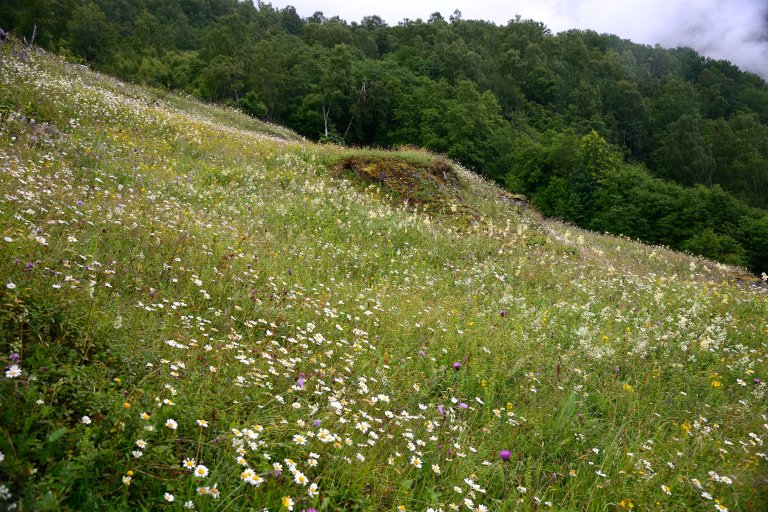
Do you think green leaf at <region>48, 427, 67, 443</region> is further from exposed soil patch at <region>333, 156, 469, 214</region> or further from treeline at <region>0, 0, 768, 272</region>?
treeline at <region>0, 0, 768, 272</region>

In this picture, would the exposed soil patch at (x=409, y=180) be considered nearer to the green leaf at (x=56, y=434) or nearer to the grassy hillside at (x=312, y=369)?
the grassy hillside at (x=312, y=369)

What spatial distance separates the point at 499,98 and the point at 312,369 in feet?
259

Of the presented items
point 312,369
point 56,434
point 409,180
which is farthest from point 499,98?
point 56,434

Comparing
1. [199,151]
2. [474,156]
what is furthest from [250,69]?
[199,151]

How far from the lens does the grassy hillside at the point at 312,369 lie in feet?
7.11

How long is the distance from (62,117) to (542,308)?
33.8ft

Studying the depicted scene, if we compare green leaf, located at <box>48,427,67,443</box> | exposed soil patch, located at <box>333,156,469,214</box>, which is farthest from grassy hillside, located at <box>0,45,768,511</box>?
exposed soil patch, located at <box>333,156,469,214</box>

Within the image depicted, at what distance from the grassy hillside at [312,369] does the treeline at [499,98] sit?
25088 mm

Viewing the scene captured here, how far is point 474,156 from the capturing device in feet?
171

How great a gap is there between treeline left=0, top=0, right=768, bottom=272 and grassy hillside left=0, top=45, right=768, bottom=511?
2509 centimetres

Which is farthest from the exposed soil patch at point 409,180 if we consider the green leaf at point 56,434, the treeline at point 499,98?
the treeline at point 499,98

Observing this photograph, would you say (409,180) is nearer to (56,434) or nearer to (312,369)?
(312,369)

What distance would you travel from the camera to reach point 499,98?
74812 mm

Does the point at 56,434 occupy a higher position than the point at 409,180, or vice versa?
the point at 409,180
